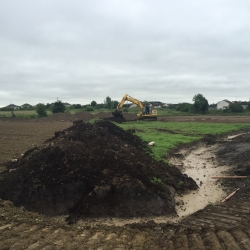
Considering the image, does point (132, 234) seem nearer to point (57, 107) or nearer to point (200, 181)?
point (200, 181)

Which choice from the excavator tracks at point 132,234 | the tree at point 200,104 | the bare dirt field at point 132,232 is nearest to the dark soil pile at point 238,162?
the bare dirt field at point 132,232

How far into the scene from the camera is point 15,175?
9031mm

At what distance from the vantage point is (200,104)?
66.3 meters

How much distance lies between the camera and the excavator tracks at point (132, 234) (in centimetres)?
526

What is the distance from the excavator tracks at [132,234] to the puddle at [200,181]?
1770 millimetres

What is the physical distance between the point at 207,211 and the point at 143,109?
33525mm

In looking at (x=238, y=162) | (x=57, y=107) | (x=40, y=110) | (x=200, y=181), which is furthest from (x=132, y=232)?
(x=57, y=107)

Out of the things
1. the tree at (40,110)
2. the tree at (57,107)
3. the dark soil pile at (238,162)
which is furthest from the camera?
the tree at (57,107)

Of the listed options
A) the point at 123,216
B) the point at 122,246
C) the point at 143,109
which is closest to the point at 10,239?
the point at 122,246

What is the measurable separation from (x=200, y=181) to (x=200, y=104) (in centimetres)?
5764

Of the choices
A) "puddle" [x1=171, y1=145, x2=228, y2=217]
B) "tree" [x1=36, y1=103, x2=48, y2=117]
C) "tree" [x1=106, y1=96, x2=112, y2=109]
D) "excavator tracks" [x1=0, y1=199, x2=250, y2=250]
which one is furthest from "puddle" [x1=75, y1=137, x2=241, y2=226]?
"tree" [x1=106, y1=96, x2=112, y2=109]

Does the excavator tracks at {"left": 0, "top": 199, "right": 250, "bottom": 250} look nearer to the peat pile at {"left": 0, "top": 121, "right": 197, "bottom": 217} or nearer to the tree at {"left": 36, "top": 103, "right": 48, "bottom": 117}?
the peat pile at {"left": 0, "top": 121, "right": 197, "bottom": 217}

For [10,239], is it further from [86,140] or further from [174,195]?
[86,140]

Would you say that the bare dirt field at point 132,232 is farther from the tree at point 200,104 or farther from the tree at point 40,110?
the tree at point 200,104
